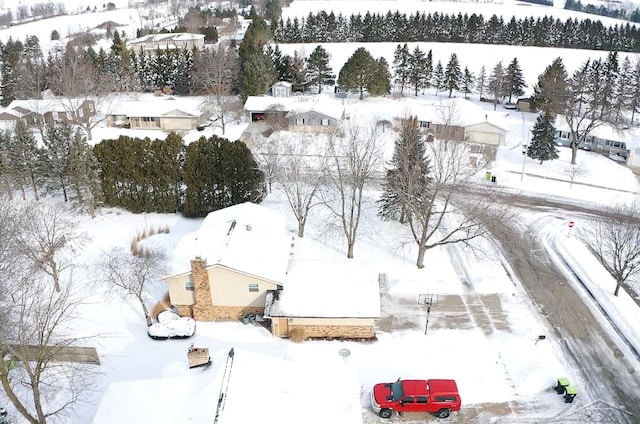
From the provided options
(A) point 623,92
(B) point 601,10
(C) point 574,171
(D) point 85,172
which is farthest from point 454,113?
(B) point 601,10

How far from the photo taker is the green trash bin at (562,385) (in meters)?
20.7

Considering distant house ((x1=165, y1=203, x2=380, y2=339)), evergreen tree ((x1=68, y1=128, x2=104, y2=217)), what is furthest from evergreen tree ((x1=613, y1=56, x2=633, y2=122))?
evergreen tree ((x1=68, y1=128, x2=104, y2=217))

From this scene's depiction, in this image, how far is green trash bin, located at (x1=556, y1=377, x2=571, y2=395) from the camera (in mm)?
20675

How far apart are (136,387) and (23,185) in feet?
88.5

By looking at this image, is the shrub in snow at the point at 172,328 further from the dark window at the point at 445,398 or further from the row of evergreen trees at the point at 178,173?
the row of evergreen trees at the point at 178,173

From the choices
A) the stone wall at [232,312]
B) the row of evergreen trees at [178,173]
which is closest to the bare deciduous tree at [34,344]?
the stone wall at [232,312]

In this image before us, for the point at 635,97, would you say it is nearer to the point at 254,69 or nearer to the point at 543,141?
the point at 543,141

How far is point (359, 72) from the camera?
6481 cm

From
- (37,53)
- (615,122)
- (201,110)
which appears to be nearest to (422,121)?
(615,122)

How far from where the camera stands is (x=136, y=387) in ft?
60.1

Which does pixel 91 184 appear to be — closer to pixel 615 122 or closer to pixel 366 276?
pixel 366 276

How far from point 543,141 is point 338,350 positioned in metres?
31.8

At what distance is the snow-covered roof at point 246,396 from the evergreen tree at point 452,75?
185 feet

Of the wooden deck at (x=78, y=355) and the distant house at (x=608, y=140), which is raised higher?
the distant house at (x=608, y=140)
